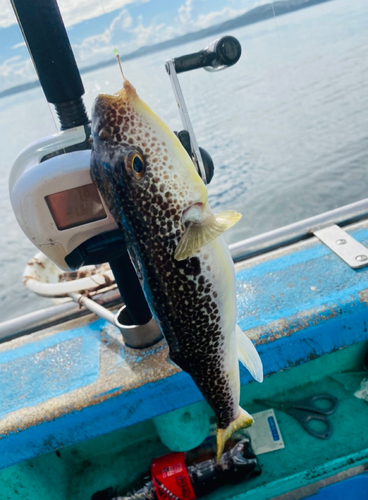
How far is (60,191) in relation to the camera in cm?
134

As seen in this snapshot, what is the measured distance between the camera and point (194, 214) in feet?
3.98

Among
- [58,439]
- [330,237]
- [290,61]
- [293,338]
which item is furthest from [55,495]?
[290,61]

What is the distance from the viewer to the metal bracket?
92.3 inches

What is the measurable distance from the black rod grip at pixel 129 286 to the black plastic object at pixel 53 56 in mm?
653

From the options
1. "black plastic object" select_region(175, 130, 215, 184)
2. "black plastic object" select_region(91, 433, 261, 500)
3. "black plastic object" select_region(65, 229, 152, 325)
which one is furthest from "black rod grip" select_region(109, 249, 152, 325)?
"black plastic object" select_region(91, 433, 261, 500)

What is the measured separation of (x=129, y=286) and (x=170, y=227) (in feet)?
2.50

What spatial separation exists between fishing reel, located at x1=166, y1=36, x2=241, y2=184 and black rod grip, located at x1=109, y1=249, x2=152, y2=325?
0.56 m

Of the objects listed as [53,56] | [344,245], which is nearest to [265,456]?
[344,245]

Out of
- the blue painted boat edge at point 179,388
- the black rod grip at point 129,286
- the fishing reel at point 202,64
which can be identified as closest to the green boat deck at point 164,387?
the blue painted boat edge at point 179,388

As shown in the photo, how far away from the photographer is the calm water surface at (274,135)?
754cm

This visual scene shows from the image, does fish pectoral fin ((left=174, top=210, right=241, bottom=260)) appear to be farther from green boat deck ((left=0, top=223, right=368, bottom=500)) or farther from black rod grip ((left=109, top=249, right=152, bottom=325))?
green boat deck ((left=0, top=223, right=368, bottom=500))

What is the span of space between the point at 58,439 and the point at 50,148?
1.45 metres

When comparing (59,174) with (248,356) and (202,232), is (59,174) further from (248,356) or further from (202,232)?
(248,356)

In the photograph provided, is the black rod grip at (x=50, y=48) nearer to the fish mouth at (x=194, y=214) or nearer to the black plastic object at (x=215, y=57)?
the black plastic object at (x=215, y=57)
